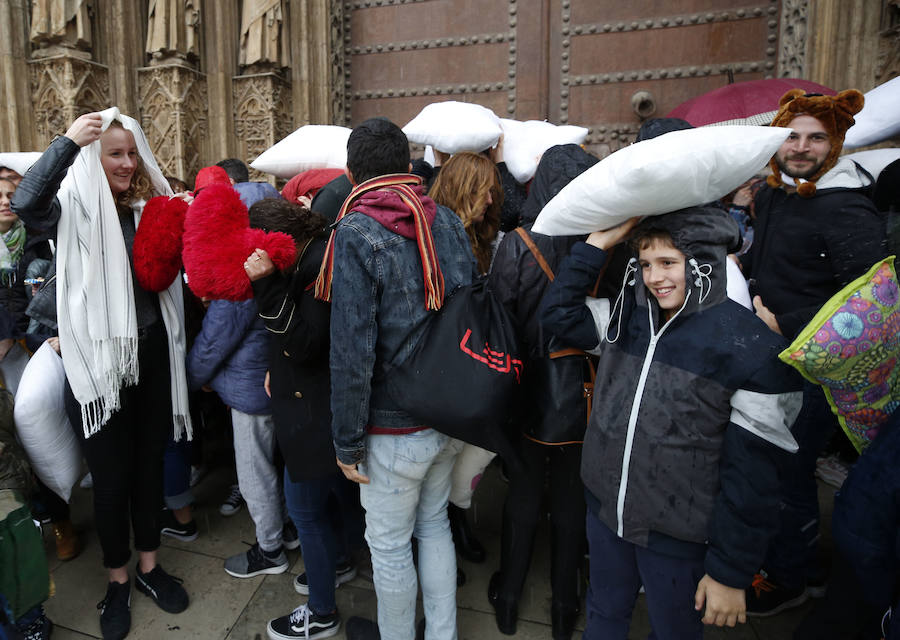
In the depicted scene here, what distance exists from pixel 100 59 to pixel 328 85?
207cm

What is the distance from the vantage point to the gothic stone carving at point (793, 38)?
4238 millimetres

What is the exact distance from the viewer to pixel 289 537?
9.30ft

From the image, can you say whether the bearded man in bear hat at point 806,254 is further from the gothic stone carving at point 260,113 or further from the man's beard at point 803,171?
the gothic stone carving at point 260,113

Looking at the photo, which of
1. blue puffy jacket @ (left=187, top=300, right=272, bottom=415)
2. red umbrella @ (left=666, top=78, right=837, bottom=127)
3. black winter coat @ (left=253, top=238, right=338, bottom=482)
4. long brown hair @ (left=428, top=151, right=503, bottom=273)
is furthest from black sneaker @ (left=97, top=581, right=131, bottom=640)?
red umbrella @ (left=666, top=78, right=837, bottom=127)

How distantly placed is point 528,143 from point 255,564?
99.9 inches

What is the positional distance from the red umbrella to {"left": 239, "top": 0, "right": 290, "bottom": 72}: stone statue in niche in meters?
3.75

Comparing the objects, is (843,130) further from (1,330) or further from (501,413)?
(1,330)

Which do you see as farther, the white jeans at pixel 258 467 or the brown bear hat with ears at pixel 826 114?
the white jeans at pixel 258 467

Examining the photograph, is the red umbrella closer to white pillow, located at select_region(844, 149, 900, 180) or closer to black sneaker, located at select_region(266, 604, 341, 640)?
white pillow, located at select_region(844, 149, 900, 180)

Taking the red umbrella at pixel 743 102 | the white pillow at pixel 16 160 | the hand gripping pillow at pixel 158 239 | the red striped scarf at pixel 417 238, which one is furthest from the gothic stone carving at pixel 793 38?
the white pillow at pixel 16 160

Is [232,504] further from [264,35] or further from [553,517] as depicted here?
[264,35]

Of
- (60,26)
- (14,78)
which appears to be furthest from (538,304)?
(14,78)

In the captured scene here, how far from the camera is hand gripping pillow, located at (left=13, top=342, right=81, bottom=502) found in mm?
2260

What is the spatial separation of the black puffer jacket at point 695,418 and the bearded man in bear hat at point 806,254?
0.81 m
